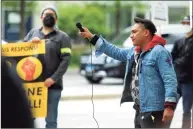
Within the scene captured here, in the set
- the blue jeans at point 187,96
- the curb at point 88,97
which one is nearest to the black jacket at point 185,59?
the blue jeans at point 187,96

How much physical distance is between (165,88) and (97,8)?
3042 centimetres

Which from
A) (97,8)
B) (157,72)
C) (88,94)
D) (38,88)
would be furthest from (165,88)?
(97,8)

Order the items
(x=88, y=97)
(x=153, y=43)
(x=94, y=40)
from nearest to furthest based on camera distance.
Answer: (x=153, y=43) → (x=94, y=40) → (x=88, y=97)

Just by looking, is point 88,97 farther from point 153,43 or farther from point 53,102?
point 153,43

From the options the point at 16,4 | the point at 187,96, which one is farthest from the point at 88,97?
the point at 16,4

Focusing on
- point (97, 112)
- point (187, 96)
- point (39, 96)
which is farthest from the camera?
point (97, 112)

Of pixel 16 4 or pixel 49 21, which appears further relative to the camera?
pixel 16 4

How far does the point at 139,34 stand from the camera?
5723mm

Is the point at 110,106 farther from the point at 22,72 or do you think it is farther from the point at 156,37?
the point at 156,37

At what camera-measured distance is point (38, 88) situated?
736 centimetres

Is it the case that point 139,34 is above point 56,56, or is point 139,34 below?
above

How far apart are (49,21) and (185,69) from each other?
2431 millimetres

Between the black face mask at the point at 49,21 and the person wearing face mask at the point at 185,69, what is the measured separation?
88.9 inches

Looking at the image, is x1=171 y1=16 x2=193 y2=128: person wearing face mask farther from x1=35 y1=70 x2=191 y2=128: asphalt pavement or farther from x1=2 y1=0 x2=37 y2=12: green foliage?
x1=2 y1=0 x2=37 y2=12: green foliage
